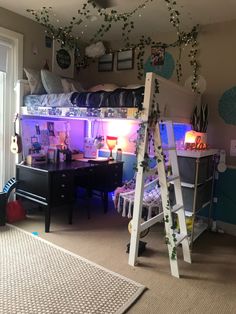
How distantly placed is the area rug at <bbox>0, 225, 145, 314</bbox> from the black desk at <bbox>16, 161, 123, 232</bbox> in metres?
0.57

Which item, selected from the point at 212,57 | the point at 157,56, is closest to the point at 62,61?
the point at 157,56

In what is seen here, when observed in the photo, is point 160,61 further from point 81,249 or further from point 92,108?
point 81,249

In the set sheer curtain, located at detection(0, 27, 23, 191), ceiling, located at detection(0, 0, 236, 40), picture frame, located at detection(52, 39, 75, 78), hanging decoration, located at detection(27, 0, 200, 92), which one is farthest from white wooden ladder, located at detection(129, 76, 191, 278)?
picture frame, located at detection(52, 39, 75, 78)

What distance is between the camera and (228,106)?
11.0 ft

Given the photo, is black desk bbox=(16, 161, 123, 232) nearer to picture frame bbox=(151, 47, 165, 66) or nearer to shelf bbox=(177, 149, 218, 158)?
shelf bbox=(177, 149, 218, 158)

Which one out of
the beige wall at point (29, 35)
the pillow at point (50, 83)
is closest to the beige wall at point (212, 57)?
the beige wall at point (29, 35)

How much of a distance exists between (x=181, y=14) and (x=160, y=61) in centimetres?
75

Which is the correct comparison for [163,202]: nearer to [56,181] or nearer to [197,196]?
[197,196]

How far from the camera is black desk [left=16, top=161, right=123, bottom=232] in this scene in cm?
304

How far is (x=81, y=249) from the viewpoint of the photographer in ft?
8.89

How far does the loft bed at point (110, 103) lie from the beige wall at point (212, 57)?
331 millimetres

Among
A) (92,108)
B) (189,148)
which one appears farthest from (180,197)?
(92,108)

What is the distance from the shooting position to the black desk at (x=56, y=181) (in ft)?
9.97

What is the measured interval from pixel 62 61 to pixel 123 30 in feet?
3.32
